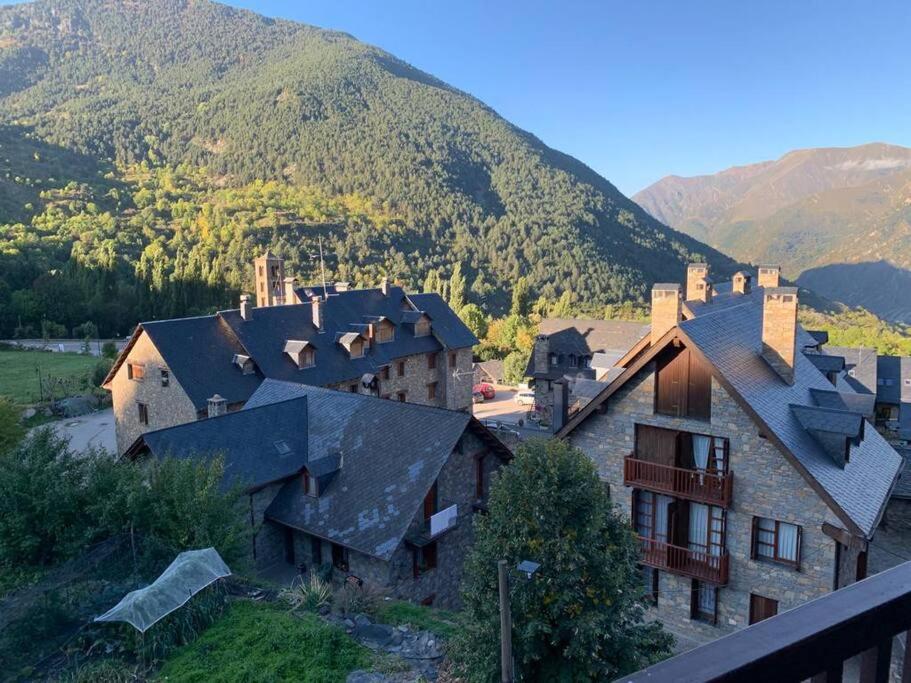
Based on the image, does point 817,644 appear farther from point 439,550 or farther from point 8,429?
point 8,429

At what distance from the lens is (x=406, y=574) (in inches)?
613

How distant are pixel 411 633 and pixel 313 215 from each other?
101 meters

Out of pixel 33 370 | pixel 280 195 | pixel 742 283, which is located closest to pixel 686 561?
pixel 742 283

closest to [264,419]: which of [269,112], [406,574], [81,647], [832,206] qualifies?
[406,574]

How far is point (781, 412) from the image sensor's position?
14.4 metres

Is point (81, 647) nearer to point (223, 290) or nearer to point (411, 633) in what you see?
point (411, 633)

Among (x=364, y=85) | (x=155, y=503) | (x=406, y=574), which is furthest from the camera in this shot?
(x=364, y=85)

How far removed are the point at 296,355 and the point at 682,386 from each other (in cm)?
1943

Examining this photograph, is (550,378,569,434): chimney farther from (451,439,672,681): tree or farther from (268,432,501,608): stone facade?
(451,439,672,681): tree

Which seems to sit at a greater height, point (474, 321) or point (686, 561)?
point (474, 321)

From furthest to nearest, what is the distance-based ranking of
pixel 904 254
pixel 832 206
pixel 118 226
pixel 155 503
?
1. pixel 832 206
2. pixel 904 254
3. pixel 118 226
4. pixel 155 503

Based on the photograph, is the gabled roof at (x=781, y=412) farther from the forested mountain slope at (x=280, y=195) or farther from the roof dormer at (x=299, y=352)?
the forested mountain slope at (x=280, y=195)

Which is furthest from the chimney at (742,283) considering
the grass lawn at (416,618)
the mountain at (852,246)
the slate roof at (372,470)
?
the mountain at (852,246)

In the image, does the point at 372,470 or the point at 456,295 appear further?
the point at 456,295
